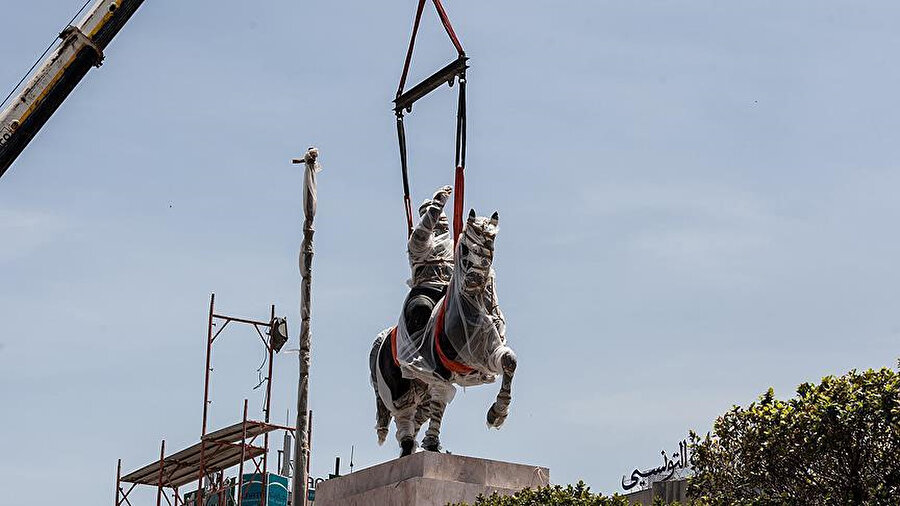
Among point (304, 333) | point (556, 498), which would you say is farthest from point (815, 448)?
point (304, 333)

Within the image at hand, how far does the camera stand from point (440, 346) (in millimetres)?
19391

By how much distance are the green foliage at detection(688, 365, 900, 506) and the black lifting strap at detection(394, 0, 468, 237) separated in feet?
16.1

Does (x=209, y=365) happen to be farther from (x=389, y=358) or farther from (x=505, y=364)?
(x=505, y=364)

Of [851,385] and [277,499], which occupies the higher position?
[277,499]

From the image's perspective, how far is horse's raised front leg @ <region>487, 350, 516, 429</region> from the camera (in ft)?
62.4

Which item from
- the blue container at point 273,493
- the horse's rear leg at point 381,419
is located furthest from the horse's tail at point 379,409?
the blue container at point 273,493

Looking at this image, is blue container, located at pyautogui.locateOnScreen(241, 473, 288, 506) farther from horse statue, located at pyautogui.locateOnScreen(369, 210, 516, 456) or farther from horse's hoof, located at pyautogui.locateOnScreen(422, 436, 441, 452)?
horse's hoof, located at pyautogui.locateOnScreen(422, 436, 441, 452)

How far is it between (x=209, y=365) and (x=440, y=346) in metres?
11.2

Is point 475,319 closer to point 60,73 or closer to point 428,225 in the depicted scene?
point 428,225

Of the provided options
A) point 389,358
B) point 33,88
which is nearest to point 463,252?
point 389,358

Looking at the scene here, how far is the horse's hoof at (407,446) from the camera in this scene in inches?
794

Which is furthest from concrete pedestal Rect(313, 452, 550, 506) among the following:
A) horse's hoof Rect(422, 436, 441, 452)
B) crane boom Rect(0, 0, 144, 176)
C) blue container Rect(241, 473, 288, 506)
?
blue container Rect(241, 473, 288, 506)

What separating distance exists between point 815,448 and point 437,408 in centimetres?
492

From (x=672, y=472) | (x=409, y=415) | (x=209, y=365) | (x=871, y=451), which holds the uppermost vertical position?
(x=672, y=472)
